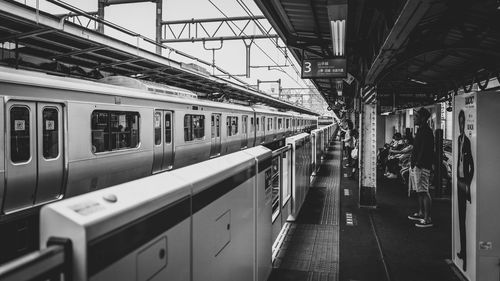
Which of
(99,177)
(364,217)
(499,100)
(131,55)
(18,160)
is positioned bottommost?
(364,217)

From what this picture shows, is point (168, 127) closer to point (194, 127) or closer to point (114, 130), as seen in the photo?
point (194, 127)

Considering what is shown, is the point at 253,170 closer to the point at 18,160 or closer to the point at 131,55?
the point at 18,160

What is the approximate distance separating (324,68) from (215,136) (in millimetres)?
3140

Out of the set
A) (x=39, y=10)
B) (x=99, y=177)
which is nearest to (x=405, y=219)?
(x=99, y=177)

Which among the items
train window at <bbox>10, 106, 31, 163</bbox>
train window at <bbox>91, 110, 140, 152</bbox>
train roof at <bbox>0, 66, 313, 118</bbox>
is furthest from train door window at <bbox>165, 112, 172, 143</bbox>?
train window at <bbox>10, 106, 31, 163</bbox>

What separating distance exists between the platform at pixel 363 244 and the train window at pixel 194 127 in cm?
280

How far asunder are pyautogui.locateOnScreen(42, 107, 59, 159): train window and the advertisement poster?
4632mm

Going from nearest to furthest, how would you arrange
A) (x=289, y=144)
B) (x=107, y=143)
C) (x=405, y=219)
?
1. (x=107, y=143)
2. (x=289, y=144)
3. (x=405, y=219)

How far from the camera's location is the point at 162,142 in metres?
6.69

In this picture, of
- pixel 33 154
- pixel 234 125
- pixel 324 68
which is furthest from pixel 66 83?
pixel 234 125

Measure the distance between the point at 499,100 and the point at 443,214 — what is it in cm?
373

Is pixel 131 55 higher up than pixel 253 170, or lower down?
higher up

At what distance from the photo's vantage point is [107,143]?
526 centimetres

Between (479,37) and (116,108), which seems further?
(479,37)
